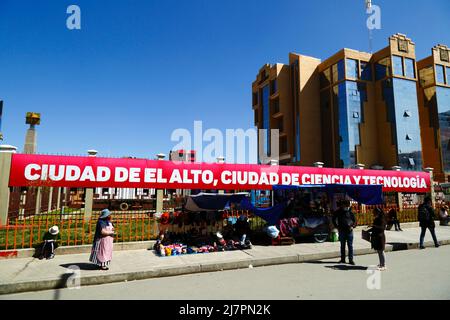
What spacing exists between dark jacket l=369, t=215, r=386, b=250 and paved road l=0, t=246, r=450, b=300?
0.64 m

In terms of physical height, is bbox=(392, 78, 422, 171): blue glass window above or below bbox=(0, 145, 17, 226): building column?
above

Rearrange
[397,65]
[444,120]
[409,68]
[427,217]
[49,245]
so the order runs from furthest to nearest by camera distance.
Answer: [444,120] < [409,68] < [397,65] < [427,217] < [49,245]

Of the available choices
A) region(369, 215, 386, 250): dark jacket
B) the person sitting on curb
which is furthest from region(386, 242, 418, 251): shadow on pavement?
the person sitting on curb

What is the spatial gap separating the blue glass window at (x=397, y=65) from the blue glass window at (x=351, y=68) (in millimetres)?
4244

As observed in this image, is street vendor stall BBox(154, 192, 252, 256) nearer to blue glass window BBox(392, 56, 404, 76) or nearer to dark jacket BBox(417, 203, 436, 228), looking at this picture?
dark jacket BBox(417, 203, 436, 228)

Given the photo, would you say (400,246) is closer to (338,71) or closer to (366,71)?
(338,71)

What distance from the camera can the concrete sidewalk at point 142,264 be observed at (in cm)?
631

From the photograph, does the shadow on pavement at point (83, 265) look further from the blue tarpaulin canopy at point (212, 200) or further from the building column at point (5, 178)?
the building column at point (5, 178)

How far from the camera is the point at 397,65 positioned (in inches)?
1359

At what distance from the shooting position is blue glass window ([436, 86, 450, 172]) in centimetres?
3684

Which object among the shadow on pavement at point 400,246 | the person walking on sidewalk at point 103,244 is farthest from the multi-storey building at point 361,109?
the person walking on sidewalk at point 103,244

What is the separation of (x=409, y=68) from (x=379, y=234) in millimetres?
36624

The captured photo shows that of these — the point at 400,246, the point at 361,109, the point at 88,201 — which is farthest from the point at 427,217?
the point at 361,109
